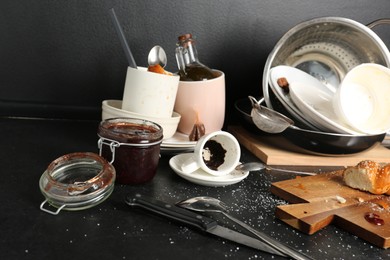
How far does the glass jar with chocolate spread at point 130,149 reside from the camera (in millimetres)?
670

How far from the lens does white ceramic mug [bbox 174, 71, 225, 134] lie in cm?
90

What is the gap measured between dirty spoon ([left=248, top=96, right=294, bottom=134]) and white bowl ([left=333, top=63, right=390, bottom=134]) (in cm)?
13

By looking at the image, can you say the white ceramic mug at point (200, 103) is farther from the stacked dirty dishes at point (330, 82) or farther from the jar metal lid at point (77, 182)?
the jar metal lid at point (77, 182)

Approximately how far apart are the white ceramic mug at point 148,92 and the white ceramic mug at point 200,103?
7cm

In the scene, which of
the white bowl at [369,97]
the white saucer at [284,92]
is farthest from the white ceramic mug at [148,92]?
the white bowl at [369,97]

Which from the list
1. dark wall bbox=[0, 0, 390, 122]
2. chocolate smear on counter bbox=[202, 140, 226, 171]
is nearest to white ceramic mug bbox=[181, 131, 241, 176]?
chocolate smear on counter bbox=[202, 140, 226, 171]

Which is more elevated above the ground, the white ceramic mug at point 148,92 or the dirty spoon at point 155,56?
the dirty spoon at point 155,56

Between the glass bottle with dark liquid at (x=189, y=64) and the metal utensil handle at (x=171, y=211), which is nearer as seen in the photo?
the metal utensil handle at (x=171, y=211)

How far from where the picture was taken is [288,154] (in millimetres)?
921

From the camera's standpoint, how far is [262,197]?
0.72m

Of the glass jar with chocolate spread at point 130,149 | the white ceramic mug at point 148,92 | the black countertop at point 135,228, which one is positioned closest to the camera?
the black countertop at point 135,228

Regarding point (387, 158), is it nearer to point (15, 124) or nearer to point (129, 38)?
point (129, 38)

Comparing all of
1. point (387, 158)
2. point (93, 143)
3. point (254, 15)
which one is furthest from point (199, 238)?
point (254, 15)

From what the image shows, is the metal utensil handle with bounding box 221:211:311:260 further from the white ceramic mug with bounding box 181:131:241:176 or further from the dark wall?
the dark wall
